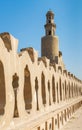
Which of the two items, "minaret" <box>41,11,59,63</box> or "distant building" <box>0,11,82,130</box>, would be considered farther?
"minaret" <box>41,11,59,63</box>

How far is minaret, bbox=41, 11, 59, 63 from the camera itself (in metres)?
32.2

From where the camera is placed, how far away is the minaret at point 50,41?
106ft

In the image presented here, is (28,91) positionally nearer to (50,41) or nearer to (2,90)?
(2,90)

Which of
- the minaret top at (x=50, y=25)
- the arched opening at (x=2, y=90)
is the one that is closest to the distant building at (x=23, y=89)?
the arched opening at (x=2, y=90)

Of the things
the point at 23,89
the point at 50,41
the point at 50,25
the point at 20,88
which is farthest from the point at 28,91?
the point at 50,25

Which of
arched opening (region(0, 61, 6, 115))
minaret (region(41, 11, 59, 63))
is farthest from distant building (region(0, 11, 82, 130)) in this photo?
minaret (region(41, 11, 59, 63))

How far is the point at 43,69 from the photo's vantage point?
13914 mm

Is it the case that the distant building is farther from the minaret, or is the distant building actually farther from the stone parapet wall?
the minaret

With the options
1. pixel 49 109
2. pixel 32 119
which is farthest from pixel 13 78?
pixel 49 109

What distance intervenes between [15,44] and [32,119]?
3842 mm

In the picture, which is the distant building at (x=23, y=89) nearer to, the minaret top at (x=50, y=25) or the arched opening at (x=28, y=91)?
the arched opening at (x=28, y=91)

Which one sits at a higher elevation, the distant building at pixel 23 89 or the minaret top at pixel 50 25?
the minaret top at pixel 50 25

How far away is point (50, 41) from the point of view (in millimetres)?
32500

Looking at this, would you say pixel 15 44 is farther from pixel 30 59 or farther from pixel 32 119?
pixel 32 119
